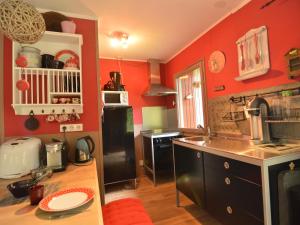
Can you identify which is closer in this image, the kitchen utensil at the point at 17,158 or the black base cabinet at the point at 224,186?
the black base cabinet at the point at 224,186

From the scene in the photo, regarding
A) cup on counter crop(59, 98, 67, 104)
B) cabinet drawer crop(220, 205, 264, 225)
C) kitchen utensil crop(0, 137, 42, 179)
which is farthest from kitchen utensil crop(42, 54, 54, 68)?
cabinet drawer crop(220, 205, 264, 225)

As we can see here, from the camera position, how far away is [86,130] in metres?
1.94

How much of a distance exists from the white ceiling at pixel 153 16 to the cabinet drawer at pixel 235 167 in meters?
1.71

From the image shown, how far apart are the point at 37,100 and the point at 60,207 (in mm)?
1225

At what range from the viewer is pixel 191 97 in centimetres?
325

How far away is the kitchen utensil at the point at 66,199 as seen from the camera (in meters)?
0.81

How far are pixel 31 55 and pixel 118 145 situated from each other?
1.77m

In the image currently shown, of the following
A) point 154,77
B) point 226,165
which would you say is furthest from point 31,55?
point 154,77

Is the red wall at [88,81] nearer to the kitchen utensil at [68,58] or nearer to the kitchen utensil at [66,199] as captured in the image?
the kitchen utensil at [68,58]

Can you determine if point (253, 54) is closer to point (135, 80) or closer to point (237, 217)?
point (237, 217)

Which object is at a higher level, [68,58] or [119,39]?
[119,39]

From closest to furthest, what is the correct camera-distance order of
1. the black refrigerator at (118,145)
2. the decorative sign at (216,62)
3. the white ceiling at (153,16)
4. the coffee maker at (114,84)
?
the white ceiling at (153,16), the decorative sign at (216,62), the black refrigerator at (118,145), the coffee maker at (114,84)

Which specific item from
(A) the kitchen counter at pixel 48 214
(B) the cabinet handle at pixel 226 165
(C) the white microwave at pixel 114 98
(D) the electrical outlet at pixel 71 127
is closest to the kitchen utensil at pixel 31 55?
(D) the electrical outlet at pixel 71 127

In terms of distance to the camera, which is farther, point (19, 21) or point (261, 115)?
point (261, 115)
